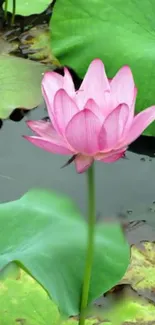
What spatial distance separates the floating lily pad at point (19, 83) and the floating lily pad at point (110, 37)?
11 cm

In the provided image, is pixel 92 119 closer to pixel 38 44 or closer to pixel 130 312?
pixel 130 312

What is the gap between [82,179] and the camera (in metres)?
1.91

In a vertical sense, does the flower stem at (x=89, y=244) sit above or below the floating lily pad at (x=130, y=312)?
above

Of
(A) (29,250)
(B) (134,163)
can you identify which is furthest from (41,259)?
(B) (134,163)

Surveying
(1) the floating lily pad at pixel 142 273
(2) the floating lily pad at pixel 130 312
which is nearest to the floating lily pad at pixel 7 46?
(1) the floating lily pad at pixel 142 273

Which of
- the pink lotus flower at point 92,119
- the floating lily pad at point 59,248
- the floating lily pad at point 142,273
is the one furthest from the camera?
the floating lily pad at point 142,273

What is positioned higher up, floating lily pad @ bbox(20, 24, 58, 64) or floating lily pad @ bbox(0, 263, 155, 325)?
floating lily pad @ bbox(0, 263, 155, 325)

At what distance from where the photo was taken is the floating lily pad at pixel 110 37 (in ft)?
6.48

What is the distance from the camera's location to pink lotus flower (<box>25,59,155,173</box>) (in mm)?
992

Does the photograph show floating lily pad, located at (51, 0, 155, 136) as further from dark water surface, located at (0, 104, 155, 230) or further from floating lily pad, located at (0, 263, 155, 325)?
floating lily pad, located at (0, 263, 155, 325)

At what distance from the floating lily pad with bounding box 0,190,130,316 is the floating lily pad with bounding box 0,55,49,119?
76cm

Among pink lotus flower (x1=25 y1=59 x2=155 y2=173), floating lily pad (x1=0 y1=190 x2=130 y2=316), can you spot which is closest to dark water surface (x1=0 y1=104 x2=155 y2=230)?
floating lily pad (x1=0 y1=190 x2=130 y2=316)

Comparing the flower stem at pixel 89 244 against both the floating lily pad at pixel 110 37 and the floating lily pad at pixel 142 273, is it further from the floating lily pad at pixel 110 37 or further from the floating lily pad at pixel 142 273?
the floating lily pad at pixel 110 37

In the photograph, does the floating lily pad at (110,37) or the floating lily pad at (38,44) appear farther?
the floating lily pad at (38,44)
